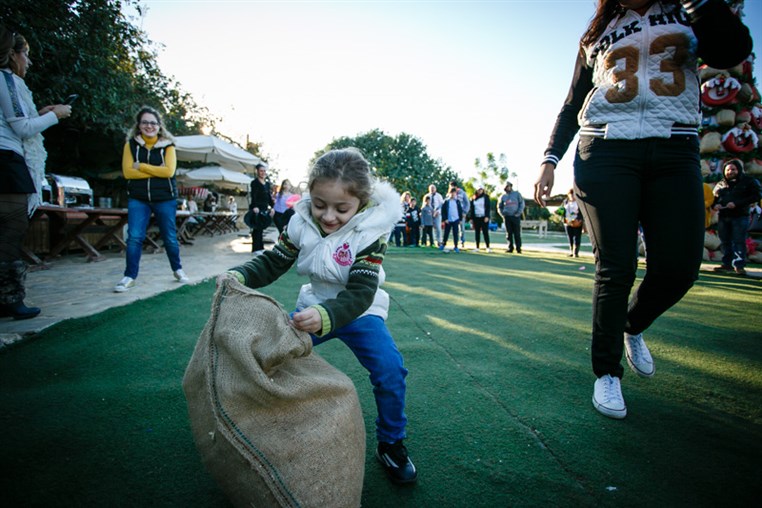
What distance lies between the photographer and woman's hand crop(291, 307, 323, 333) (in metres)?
1.12

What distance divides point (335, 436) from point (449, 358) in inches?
59.8

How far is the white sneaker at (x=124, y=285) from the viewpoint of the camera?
158 inches

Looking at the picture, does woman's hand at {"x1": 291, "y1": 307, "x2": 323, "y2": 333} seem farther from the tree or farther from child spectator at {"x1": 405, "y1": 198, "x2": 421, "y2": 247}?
the tree

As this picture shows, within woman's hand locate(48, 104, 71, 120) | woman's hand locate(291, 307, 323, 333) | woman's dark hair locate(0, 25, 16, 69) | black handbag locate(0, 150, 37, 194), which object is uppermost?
woman's dark hair locate(0, 25, 16, 69)

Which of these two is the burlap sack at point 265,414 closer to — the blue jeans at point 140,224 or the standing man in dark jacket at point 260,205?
the blue jeans at point 140,224

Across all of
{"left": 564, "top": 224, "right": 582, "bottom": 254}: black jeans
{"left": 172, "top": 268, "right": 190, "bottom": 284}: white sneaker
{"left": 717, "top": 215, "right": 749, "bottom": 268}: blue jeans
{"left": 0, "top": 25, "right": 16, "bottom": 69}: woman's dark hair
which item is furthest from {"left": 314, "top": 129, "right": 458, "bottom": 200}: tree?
{"left": 0, "top": 25, "right": 16, "bottom": 69}: woman's dark hair

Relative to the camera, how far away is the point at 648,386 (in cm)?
205

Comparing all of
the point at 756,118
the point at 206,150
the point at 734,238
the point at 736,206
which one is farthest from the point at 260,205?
the point at 756,118

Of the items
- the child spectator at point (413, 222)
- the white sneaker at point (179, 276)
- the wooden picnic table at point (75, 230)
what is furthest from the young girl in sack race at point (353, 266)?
the child spectator at point (413, 222)

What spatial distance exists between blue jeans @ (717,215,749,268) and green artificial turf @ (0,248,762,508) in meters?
4.45

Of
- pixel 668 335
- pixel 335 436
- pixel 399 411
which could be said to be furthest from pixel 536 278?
pixel 335 436

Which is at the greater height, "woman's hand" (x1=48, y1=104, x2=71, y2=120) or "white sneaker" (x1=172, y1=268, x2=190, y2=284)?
"woman's hand" (x1=48, y1=104, x2=71, y2=120)

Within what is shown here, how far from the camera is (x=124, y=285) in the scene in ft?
13.3

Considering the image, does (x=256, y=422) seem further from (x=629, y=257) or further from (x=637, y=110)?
(x=637, y=110)
